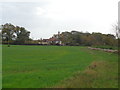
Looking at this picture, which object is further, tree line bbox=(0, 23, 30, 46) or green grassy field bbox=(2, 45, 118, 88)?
tree line bbox=(0, 23, 30, 46)

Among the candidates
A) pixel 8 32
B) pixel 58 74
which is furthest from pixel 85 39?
pixel 58 74

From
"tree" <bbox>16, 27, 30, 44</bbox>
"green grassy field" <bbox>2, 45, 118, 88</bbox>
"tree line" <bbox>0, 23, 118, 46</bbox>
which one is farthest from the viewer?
"tree" <bbox>16, 27, 30, 44</bbox>

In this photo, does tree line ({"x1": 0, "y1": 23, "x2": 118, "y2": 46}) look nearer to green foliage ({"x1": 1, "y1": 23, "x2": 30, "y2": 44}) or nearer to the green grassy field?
green foliage ({"x1": 1, "y1": 23, "x2": 30, "y2": 44})

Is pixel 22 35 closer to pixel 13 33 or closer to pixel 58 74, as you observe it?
pixel 13 33

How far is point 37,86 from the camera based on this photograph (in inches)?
316

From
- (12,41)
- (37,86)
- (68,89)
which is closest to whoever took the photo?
(68,89)

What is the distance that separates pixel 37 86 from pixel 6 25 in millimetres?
84956

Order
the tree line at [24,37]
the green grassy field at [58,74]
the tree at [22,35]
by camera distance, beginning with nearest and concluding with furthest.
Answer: the green grassy field at [58,74] → the tree line at [24,37] → the tree at [22,35]

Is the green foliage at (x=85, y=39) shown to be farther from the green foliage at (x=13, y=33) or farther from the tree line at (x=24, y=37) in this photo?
the green foliage at (x=13, y=33)

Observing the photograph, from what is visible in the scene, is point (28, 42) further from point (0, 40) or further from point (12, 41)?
point (0, 40)

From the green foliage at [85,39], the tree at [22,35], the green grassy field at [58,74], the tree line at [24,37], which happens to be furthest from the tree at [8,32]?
the green grassy field at [58,74]

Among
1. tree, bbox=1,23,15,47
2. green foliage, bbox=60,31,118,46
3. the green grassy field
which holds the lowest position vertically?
the green grassy field

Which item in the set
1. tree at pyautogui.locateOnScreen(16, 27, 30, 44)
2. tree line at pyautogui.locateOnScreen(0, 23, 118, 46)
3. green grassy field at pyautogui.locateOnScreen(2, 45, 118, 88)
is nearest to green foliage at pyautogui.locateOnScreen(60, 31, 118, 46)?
tree line at pyautogui.locateOnScreen(0, 23, 118, 46)

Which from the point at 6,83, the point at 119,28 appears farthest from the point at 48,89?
the point at 119,28
